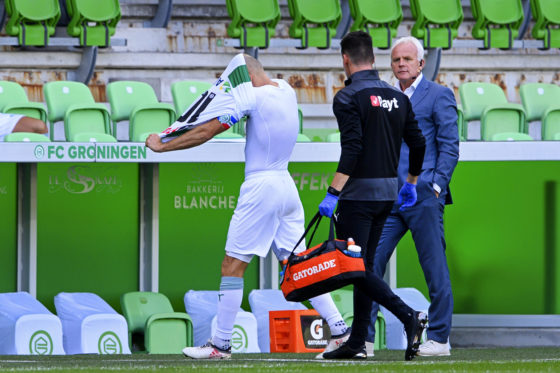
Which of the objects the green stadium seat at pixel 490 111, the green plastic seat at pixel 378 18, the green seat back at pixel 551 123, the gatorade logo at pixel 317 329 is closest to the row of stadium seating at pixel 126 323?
the gatorade logo at pixel 317 329

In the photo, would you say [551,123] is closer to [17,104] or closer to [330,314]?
[17,104]

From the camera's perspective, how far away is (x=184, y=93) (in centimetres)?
996

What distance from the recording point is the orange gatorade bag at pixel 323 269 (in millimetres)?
5262

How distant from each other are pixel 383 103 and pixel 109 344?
3642 mm

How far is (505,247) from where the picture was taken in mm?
9992

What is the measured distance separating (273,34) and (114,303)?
157 inches

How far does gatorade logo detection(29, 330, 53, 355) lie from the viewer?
7.99 metres

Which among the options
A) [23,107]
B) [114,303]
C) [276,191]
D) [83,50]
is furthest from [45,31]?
[276,191]

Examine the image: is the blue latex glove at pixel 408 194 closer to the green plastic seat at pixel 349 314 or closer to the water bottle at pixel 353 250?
the water bottle at pixel 353 250

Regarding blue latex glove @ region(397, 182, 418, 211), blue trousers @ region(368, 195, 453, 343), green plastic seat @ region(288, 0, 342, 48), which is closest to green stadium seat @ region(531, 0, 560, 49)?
green plastic seat @ region(288, 0, 342, 48)

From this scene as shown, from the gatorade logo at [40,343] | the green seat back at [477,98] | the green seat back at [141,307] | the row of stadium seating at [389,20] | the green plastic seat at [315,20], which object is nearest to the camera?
the gatorade logo at [40,343]

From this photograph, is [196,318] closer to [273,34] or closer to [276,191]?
[276,191]

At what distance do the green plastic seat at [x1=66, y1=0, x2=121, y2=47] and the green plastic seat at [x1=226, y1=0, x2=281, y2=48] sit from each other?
3.92 ft

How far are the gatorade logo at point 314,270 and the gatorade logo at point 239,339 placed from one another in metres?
3.31
